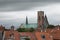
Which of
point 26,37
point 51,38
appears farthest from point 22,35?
point 51,38

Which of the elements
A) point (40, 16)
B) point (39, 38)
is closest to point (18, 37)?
point (39, 38)

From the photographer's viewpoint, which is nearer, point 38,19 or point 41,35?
point 41,35

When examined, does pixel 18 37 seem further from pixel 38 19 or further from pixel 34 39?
pixel 38 19

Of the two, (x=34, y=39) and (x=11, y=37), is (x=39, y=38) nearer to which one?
(x=34, y=39)

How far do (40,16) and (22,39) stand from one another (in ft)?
226

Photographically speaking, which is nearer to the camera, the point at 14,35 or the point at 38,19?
the point at 14,35

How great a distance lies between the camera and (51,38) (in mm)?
59969

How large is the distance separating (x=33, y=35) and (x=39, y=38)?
2.48 meters

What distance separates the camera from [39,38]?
59.8 meters

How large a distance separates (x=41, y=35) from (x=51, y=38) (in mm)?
→ 2669

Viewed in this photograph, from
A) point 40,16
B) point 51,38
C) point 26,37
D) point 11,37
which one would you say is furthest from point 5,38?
point 40,16

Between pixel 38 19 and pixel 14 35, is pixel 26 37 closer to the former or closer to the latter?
pixel 14 35

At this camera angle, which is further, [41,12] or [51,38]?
[41,12]

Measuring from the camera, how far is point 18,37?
6019 centimetres
